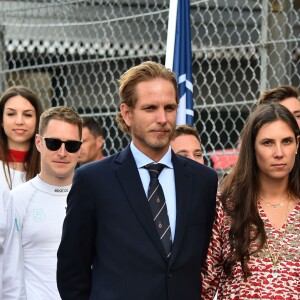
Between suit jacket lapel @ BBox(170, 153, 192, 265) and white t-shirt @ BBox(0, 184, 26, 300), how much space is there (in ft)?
3.76

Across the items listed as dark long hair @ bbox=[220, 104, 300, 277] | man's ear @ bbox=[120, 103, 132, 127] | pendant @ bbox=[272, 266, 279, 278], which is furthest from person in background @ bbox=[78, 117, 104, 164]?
pendant @ bbox=[272, 266, 279, 278]

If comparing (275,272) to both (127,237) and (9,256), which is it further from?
(9,256)

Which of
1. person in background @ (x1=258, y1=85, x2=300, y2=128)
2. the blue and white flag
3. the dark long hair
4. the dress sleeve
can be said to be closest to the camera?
the dark long hair

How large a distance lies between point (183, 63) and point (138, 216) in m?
2.77

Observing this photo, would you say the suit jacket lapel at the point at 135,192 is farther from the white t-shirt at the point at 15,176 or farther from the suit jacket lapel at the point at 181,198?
the white t-shirt at the point at 15,176

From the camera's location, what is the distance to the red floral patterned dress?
453 centimetres

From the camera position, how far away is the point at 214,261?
4.71m

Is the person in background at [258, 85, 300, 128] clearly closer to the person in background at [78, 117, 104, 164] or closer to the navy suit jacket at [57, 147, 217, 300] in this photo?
the navy suit jacket at [57, 147, 217, 300]

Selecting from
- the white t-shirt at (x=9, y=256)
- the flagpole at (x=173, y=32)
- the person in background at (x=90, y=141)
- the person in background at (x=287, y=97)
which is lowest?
the white t-shirt at (x=9, y=256)

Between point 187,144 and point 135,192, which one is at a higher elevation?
point 187,144

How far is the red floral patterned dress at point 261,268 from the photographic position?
453cm

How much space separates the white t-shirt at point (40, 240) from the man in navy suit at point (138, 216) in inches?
44.9

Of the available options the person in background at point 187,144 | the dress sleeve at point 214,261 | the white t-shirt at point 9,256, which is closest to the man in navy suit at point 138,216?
the dress sleeve at point 214,261

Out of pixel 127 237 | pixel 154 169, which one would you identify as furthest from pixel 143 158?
pixel 127 237
